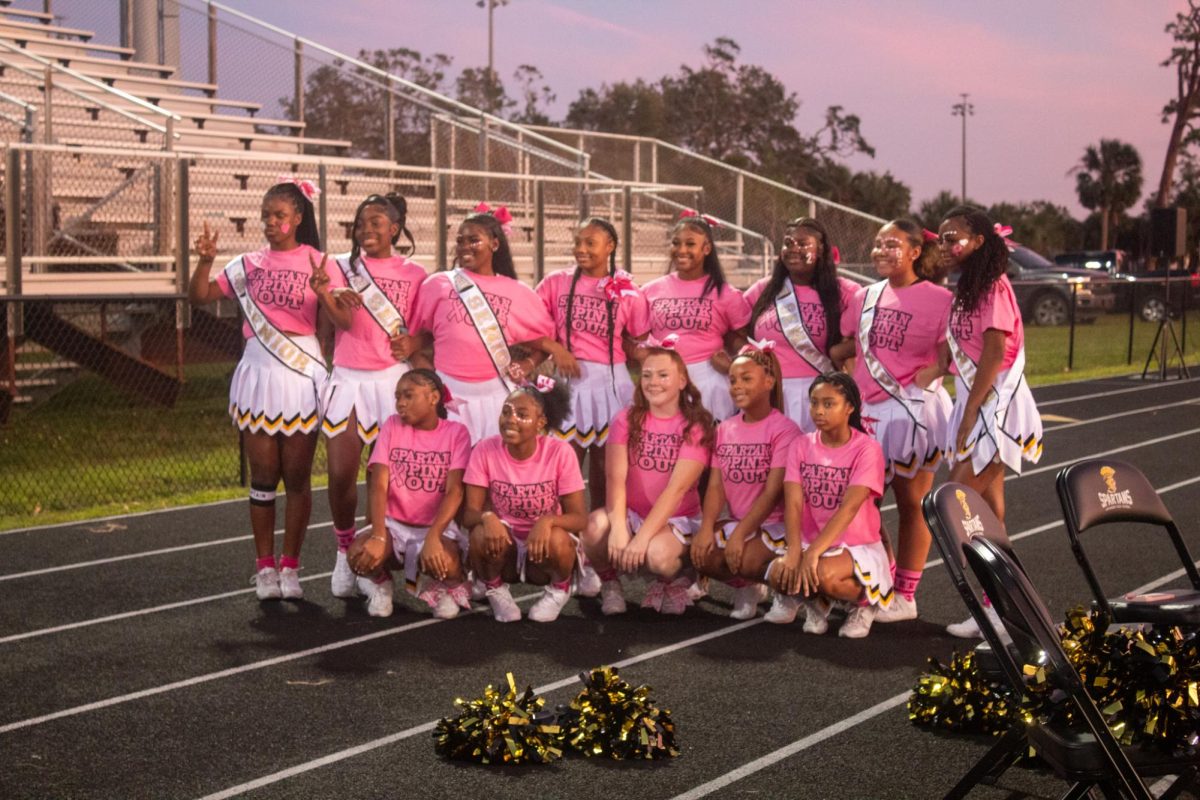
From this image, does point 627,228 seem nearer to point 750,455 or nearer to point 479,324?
point 479,324

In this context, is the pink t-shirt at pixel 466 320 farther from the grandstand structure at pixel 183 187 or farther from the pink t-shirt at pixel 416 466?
the grandstand structure at pixel 183 187

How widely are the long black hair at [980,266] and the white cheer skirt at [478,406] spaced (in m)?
2.10

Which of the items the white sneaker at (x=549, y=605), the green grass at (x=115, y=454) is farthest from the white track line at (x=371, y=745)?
the green grass at (x=115, y=454)

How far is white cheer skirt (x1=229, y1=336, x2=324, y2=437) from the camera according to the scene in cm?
646

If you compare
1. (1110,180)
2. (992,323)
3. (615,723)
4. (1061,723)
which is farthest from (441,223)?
(1110,180)

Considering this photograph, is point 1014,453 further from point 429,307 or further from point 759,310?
point 429,307

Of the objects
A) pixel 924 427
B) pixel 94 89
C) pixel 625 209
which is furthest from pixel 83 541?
pixel 94 89

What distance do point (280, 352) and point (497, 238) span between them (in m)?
1.11

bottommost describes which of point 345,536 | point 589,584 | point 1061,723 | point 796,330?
point 589,584

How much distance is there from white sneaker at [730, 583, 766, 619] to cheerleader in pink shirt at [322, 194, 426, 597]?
5.80 feet

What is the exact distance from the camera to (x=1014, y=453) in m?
5.93

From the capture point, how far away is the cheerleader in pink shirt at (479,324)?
666 cm

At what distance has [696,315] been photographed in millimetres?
6773

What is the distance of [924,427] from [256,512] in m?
2.98
